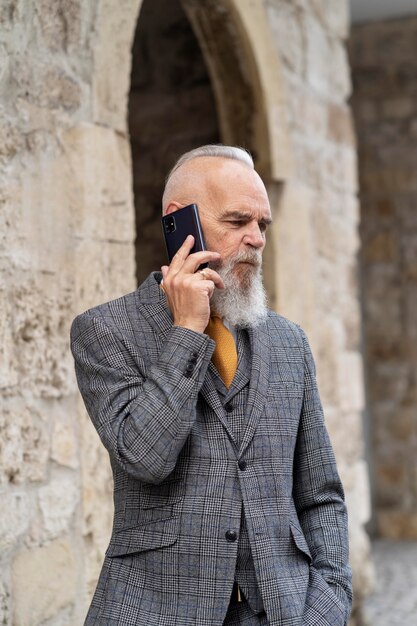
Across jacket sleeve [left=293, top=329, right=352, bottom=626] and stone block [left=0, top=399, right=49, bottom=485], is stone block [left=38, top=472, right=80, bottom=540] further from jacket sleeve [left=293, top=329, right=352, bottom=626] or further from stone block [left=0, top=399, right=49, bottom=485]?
jacket sleeve [left=293, top=329, right=352, bottom=626]

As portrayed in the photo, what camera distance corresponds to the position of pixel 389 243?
7.91 metres

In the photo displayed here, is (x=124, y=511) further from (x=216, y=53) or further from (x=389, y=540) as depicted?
(x=389, y=540)

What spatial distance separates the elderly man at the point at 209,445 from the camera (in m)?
1.72

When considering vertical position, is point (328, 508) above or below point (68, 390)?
below

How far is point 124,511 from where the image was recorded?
5.92ft

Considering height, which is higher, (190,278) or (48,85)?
(48,85)

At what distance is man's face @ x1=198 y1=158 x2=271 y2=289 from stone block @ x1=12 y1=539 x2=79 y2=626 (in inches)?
48.1

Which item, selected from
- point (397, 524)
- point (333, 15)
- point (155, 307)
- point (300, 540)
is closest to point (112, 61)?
point (155, 307)

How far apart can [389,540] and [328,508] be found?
19.4 feet

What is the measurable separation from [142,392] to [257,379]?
0.90ft

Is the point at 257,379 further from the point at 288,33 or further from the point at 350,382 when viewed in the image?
the point at 350,382

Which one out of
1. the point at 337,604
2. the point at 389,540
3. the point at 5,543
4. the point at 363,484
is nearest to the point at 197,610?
the point at 337,604

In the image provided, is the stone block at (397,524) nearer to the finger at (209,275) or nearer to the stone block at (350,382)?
the stone block at (350,382)

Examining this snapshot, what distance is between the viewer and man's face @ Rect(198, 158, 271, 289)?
1861mm
